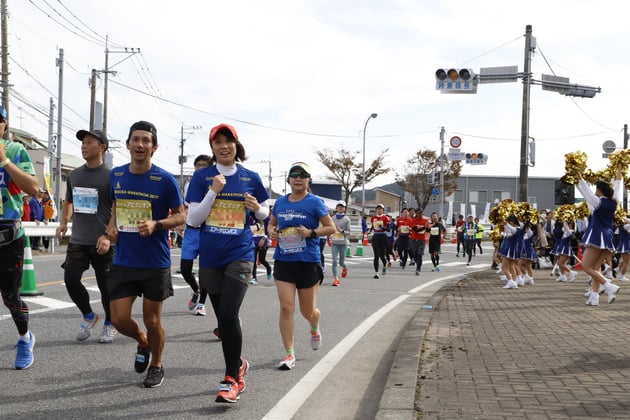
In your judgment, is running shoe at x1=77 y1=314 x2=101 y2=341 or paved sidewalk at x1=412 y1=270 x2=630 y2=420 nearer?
paved sidewalk at x1=412 y1=270 x2=630 y2=420

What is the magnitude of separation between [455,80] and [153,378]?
18386mm

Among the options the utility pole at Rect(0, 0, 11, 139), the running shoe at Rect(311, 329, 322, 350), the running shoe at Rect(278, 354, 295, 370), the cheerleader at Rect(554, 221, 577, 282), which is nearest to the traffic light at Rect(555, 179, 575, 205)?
the cheerleader at Rect(554, 221, 577, 282)

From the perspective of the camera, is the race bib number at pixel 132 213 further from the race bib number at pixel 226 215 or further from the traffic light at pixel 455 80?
the traffic light at pixel 455 80

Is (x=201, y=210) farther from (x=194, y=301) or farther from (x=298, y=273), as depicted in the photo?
(x=194, y=301)

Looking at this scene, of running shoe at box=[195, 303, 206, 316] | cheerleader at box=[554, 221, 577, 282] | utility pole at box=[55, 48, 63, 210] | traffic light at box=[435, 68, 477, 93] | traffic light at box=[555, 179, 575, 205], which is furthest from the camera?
utility pole at box=[55, 48, 63, 210]

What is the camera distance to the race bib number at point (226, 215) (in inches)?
188

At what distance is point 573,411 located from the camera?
13.9ft

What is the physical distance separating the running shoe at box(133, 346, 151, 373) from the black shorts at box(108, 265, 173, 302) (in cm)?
52

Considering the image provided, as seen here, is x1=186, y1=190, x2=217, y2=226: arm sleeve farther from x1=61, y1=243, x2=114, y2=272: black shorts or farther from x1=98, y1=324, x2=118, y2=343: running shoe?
x1=98, y1=324, x2=118, y2=343: running shoe

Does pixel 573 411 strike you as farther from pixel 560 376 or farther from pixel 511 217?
pixel 511 217

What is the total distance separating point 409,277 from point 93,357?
1220cm

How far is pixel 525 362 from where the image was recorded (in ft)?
19.2

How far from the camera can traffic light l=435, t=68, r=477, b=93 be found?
21.1m

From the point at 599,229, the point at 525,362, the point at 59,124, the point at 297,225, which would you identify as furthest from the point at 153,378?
the point at 59,124
